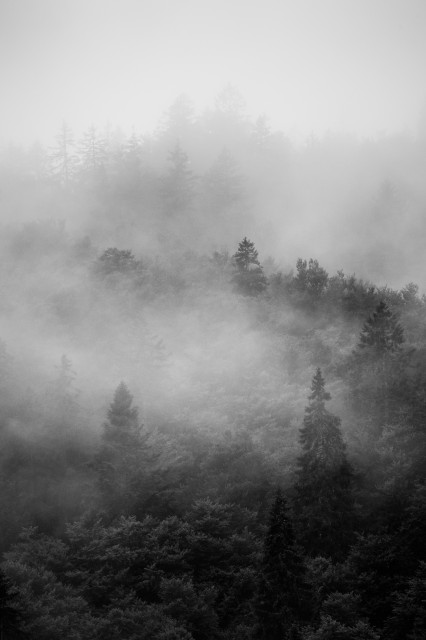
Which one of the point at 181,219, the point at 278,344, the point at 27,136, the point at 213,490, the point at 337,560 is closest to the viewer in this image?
the point at 337,560

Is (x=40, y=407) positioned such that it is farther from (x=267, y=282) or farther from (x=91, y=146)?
(x=91, y=146)

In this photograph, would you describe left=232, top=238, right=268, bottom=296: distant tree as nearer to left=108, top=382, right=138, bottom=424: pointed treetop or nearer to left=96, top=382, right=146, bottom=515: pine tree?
left=108, top=382, right=138, bottom=424: pointed treetop

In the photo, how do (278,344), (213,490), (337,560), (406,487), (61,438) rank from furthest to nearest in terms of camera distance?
(278,344), (61,438), (213,490), (406,487), (337,560)

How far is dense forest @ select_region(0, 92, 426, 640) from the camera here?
50.3 feet

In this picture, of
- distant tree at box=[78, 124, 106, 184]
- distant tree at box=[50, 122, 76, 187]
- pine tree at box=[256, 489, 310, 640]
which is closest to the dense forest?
pine tree at box=[256, 489, 310, 640]

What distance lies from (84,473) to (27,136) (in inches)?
4041

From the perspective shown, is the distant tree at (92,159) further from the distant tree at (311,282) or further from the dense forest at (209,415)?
the distant tree at (311,282)

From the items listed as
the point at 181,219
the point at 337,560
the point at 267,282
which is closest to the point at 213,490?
the point at 337,560

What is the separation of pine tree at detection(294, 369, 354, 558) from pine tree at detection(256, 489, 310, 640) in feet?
9.57

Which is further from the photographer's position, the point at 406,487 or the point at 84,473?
the point at 84,473

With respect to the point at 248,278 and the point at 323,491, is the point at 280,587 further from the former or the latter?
the point at 248,278

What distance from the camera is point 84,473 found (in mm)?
22484

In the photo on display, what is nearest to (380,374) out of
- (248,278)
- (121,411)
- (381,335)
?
(381,335)

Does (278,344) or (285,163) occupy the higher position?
(285,163)
